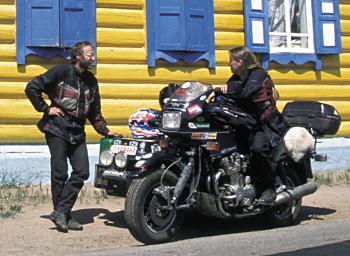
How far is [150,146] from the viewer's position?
7.03m

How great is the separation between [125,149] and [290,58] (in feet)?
18.2

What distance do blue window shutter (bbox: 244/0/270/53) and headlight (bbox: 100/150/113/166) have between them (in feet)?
15.9

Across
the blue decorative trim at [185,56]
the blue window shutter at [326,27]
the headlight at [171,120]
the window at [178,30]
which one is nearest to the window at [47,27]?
→ the window at [178,30]

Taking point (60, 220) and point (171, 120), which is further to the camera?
point (60, 220)

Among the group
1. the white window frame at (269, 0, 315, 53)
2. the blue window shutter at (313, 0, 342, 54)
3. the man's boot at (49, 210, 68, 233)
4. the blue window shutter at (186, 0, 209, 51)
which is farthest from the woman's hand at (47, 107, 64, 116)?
the blue window shutter at (313, 0, 342, 54)

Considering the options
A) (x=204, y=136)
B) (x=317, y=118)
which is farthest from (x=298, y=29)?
(x=204, y=136)

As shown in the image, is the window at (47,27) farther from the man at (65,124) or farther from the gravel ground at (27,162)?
the man at (65,124)

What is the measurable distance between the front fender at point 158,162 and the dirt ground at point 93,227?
Answer: 801 millimetres

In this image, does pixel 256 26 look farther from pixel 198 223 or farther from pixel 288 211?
pixel 198 223

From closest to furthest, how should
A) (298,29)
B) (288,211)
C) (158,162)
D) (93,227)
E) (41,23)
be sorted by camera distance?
(158,162) → (93,227) → (288,211) → (41,23) → (298,29)

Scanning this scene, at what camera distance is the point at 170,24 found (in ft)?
34.9

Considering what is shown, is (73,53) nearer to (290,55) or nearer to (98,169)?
(98,169)

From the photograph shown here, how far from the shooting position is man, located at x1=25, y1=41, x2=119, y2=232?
7180 millimetres

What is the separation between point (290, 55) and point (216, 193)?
17.7 ft
